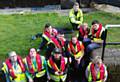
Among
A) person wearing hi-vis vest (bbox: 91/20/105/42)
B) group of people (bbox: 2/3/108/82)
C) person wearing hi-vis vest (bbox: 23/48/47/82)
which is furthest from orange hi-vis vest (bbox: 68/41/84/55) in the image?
Answer: person wearing hi-vis vest (bbox: 23/48/47/82)

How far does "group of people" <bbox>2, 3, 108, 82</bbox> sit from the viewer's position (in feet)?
32.0

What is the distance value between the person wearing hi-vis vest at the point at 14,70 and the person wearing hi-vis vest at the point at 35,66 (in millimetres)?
149

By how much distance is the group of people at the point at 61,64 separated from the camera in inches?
384

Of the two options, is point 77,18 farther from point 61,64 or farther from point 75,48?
point 61,64

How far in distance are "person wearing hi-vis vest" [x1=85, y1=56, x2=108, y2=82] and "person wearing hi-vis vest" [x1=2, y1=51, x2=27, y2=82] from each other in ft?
5.39

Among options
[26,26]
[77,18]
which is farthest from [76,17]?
[26,26]

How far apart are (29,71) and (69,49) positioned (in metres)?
1.36

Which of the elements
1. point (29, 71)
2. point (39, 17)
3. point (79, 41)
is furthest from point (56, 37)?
point (39, 17)

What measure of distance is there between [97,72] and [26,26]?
211 inches

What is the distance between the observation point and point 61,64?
984 centimetres

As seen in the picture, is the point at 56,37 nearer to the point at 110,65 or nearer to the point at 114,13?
the point at 110,65

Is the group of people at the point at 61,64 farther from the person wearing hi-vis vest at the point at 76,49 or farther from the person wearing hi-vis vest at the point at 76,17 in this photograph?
the person wearing hi-vis vest at the point at 76,17

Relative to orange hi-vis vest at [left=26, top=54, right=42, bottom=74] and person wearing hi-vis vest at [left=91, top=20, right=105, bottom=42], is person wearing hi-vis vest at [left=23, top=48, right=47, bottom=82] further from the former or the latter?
person wearing hi-vis vest at [left=91, top=20, right=105, bottom=42]

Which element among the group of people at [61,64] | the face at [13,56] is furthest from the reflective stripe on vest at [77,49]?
the face at [13,56]
